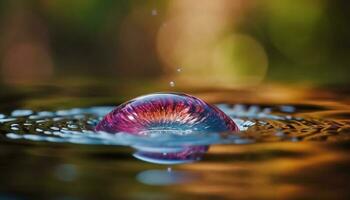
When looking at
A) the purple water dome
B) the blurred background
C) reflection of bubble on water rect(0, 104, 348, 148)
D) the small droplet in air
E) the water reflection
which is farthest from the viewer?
the small droplet in air

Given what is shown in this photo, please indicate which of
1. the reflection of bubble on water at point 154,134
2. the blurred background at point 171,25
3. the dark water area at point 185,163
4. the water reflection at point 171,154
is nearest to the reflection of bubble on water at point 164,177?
the dark water area at point 185,163

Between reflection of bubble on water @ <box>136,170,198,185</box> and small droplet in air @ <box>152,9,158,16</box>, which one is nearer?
reflection of bubble on water @ <box>136,170,198,185</box>

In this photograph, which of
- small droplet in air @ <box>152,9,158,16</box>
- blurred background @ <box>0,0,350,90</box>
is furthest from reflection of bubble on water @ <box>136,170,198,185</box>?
small droplet in air @ <box>152,9,158,16</box>

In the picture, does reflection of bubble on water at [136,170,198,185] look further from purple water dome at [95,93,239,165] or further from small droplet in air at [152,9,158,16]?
small droplet in air at [152,9,158,16]

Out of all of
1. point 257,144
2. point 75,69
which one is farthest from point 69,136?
point 75,69

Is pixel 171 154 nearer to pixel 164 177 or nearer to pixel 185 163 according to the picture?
pixel 185 163

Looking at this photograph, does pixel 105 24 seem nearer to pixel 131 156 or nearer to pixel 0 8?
pixel 0 8

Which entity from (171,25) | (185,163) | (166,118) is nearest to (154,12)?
(171,25)
